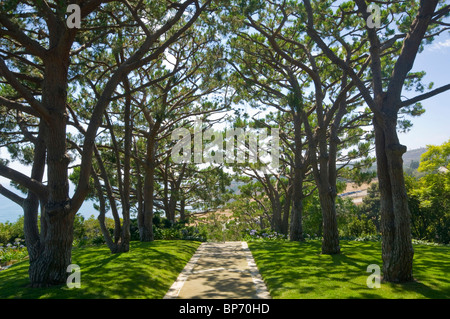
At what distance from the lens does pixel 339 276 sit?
746 cm

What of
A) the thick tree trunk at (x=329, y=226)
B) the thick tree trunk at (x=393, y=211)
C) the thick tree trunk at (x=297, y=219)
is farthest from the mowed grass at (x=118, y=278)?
the thick tree trunk at (x=297, y=219)

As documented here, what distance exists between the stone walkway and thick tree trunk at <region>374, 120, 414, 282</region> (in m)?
2.48

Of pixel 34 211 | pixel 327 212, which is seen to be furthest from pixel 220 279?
pixel 34 211

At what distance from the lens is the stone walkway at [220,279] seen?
6.82m

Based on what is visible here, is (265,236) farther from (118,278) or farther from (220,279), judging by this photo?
(118,278)

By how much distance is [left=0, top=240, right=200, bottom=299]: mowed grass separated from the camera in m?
6.46

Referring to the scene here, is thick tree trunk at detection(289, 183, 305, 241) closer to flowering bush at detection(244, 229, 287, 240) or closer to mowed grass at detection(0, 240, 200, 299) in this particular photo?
flowering bush at detection(244, 229, 287, 240)

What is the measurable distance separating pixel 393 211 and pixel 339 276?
5.98 ft

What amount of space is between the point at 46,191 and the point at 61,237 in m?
1.03

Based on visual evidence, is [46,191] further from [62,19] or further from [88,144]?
[62,19]

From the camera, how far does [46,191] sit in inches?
288

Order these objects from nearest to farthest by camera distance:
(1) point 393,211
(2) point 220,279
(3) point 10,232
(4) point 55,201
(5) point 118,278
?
1. (1) point 393,211
2. (4) point 55,201
3. (5) point 118,278
4. (2) point 220,279
5. (3) point 10,232

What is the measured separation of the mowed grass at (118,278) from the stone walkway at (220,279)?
1.00 feet
